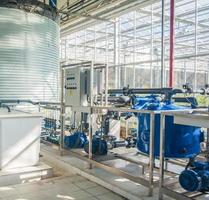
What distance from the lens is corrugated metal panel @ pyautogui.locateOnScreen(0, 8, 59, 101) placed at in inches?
173

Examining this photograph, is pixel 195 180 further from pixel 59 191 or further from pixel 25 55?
pixel 25 55

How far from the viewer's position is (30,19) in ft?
15.0

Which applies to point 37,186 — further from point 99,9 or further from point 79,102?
point 99,9

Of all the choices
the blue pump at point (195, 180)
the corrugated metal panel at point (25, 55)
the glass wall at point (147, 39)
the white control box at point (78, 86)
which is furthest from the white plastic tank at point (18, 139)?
the glass wall at point (147, 39)

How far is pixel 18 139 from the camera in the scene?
3043 mm

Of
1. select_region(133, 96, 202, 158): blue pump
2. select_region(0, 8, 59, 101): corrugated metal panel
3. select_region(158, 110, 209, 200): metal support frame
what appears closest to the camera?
select_region(158, 110, 209, 200): metal support frame

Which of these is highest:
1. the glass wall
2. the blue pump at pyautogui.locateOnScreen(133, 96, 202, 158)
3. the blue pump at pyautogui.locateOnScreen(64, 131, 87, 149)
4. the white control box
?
the glass wall

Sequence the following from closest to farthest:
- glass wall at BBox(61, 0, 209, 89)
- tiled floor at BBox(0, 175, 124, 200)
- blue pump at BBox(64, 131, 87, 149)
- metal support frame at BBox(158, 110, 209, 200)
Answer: metal support frame at BBox(158, 110, 209, 200), tiled floor at BBox(0, 175, 124, 200), blue pump at BBox(64, 131, 87, 149), glass wall at BBox(61, 0, 209, 89)

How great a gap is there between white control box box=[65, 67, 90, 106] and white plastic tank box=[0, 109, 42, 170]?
49 centimetres

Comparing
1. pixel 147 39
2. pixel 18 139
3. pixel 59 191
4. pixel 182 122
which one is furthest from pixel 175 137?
pixel 147 39

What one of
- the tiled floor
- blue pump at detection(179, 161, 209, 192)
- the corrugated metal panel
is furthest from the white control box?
blue pump at detection(179, 161, 209, 192)

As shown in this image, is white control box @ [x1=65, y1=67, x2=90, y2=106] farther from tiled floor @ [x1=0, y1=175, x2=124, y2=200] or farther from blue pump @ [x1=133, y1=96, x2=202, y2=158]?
blue pump @ [x1=133, y1=96, x2=202, y2=158]

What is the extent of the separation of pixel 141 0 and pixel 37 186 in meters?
3.51

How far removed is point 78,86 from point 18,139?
36.0 inches
